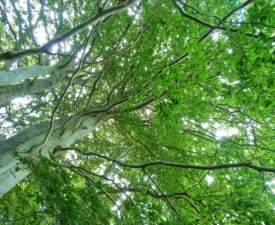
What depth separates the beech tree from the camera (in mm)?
1950

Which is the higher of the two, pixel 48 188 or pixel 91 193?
pixel 91 193

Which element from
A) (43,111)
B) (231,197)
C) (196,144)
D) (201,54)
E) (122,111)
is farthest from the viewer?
(43,111)

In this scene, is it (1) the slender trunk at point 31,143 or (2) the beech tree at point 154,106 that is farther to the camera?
(1) the slender trunk at point 31,143

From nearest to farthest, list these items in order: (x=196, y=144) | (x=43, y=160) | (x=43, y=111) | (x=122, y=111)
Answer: (x=43, y=160)
(x=122, y=111)
(x=196, y=144)
(x=43, y=111)

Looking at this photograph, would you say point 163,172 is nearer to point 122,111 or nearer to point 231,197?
point 122,111

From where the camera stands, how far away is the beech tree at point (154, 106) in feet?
6.40

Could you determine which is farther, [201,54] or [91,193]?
[201,54]

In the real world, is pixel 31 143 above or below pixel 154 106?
below

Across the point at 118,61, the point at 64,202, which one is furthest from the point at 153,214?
the point at 118,61

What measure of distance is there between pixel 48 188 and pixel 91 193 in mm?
351

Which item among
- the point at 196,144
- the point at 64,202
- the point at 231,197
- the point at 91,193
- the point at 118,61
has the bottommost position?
the point at 64,202

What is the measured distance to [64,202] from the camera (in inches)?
71.5

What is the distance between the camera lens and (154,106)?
343 cm

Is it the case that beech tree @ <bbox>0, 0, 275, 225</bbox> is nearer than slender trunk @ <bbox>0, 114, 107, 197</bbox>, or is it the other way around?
beech tree @ <bbox>0, 0, 275, 225</bbox>
